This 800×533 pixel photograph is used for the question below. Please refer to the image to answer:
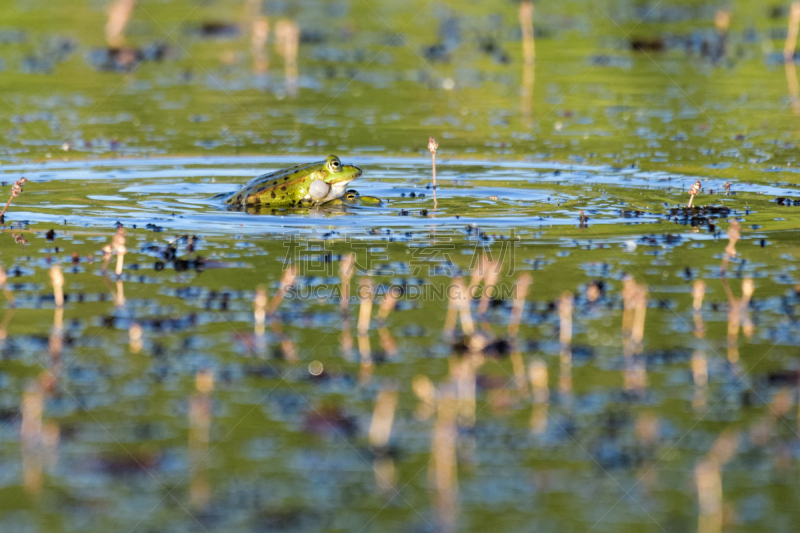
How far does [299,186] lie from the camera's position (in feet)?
35.1

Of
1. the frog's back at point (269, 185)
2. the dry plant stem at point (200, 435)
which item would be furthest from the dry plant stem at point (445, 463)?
the frog's back at point (269, 185)

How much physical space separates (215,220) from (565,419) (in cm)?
511

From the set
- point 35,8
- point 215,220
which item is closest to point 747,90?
point 215,220

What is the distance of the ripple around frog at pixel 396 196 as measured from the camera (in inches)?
382

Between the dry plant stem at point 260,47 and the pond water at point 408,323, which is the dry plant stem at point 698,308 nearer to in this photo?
the pond water at point 408,323

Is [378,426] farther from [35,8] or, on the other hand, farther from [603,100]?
[35,8]

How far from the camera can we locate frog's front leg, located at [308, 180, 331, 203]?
10586mm

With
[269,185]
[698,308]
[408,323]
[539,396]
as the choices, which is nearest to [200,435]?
[539,396]

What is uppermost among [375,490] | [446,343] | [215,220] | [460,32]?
[460,32]

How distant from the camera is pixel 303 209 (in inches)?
418

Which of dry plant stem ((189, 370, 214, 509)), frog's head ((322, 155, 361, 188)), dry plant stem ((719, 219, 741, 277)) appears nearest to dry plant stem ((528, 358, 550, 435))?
dry plant stem ((189, 370, 214, 509))

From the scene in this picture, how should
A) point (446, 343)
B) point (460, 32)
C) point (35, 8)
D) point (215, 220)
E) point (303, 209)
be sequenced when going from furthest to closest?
point (35, 8) → point (460, 32) → point (303, 209) → point (215, 220) → point (446, 343)

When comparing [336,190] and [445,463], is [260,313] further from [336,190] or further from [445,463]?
[336,190]

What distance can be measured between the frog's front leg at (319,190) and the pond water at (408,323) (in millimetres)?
260
